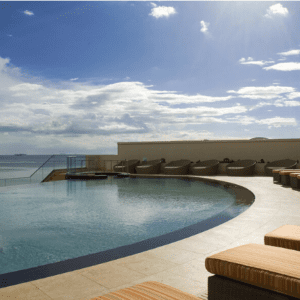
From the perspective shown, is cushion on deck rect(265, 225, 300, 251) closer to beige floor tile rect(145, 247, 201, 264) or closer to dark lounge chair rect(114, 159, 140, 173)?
beige floor tile rect(145, 247, 201, 264)

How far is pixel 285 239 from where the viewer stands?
2.08 m

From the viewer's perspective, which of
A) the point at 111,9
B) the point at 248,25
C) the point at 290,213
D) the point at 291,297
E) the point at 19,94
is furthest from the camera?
the point at 19,94

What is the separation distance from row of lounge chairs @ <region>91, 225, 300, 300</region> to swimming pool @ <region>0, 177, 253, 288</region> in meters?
1.25

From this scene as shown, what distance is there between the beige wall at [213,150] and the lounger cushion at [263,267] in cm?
1224

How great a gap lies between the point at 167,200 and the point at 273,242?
493 cm

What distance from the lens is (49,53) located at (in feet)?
49.0

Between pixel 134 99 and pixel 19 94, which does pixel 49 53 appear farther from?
pixel 134 99

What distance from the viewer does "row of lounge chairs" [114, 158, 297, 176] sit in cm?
1177

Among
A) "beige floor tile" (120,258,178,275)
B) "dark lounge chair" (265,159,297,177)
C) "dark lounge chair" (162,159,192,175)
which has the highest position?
"dark lounge chair" (265,159,297,177)

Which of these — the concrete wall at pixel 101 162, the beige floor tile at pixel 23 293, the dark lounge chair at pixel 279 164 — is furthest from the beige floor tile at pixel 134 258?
the concrete wall at pixel 101 162

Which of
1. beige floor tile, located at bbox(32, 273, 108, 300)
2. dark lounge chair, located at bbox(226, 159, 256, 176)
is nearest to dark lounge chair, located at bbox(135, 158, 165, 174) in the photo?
dark lounge chair, located at bbox(226, 159, 256, 176)

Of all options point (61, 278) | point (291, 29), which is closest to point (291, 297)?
point (61, 278)

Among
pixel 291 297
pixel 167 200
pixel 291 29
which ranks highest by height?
pixel 291 29

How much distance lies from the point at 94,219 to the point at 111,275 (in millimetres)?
3017
